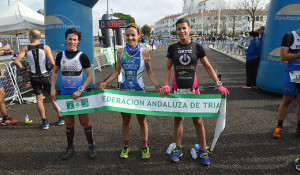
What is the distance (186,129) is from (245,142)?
46.4 inches

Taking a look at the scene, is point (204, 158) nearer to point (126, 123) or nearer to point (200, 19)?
point (126, 123)

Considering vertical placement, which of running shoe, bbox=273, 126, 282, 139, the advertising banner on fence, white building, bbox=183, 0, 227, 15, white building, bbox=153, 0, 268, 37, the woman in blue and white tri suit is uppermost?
white building, bbox=183, 0, 227, 15

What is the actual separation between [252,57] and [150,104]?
6093mm

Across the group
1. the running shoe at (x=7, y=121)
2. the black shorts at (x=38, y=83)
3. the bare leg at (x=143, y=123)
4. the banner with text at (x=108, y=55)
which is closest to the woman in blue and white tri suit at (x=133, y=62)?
the bare leg at (x=143, y=123)

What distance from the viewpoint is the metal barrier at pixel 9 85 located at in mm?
6850

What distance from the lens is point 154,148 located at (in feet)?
12.3

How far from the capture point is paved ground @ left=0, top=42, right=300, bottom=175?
3137 mm

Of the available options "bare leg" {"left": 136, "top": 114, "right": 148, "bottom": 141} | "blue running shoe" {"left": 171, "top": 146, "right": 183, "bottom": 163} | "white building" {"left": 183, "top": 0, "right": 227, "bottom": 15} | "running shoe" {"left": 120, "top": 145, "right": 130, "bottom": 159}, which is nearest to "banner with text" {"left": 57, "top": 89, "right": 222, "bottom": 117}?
"bare leg" {"left": 136, "top": 114, "right": 148, "bottom": 141}

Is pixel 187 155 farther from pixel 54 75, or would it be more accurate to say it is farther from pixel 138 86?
pixel 54 75

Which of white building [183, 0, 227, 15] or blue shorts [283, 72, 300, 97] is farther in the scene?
white building [183, 0, 227, 15]

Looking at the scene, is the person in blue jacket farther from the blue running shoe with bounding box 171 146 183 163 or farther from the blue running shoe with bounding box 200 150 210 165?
the blue running shoe with bounding box 171 146 183 163

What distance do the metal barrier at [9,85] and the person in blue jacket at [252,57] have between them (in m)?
8.11

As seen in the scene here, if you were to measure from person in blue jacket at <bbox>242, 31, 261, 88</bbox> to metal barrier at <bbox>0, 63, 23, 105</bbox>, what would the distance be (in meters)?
8.11

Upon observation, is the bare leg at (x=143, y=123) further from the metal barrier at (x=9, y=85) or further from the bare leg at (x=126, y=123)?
the metal barrier at (x=9, y=85)
